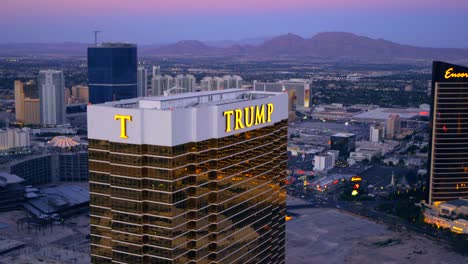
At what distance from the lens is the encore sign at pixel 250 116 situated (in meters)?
30.3

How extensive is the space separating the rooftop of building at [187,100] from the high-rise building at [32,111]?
10719 cm

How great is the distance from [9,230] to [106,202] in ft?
135

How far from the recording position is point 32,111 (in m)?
136

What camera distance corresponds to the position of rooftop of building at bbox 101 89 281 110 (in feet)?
98.1

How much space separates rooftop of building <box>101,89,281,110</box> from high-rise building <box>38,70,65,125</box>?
102415 millimetres

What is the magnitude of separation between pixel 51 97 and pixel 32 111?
7.09 m

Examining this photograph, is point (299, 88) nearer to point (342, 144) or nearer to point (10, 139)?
point (342, 144)

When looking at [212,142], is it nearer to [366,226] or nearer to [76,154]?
[366,226]

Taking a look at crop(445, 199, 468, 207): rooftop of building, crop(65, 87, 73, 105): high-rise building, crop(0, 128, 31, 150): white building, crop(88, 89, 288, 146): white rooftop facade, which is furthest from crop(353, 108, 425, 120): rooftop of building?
crop(88, 89, 288, 146): white rooftop facade

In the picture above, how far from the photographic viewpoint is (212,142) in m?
29.4

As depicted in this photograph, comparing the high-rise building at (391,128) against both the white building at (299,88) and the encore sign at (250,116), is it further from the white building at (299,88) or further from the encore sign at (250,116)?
the encore sign at (250,116)

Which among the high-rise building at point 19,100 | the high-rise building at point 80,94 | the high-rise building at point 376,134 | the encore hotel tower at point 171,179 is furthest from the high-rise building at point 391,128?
the encore hotel tower at point 171,179

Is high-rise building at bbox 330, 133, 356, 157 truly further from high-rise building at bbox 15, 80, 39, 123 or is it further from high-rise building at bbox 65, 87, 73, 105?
high-rise building at bbox 65, 87, 73, 105

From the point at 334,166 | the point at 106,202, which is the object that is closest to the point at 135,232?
the point at 106,202
